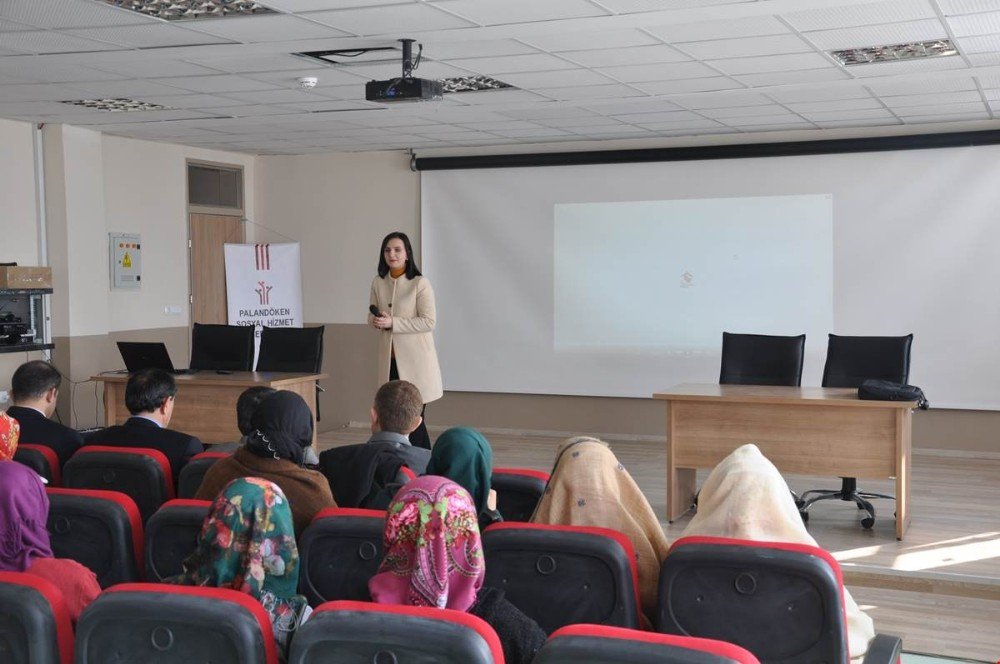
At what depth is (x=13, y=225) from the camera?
8.02 m

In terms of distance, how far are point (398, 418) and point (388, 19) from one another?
7.30ft

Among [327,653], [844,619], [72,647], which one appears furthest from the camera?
[844,619]

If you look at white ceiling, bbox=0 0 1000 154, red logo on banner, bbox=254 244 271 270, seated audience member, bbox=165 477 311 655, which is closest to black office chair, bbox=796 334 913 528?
white ceiling, bbox=0 0 1000 154

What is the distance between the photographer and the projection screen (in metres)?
8.12

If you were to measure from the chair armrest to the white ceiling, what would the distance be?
3037mm

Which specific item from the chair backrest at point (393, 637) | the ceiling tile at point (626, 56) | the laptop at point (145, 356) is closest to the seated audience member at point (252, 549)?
the chair backrest at point (393, 637)

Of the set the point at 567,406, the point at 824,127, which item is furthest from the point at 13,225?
the point at 824,127

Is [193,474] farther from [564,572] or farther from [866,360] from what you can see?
[866,360]

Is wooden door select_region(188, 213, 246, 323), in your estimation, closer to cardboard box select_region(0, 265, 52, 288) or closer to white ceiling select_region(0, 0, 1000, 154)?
white ceiling select_region(0, 0, 1000, 154)

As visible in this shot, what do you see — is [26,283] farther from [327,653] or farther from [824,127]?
[327,653]

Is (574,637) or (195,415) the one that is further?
(195,415)

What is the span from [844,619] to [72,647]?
1.69m

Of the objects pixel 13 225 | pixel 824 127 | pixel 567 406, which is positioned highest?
pixel 824 127

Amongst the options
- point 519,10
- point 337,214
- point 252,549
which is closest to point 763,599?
point 252,549
